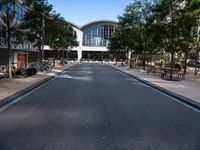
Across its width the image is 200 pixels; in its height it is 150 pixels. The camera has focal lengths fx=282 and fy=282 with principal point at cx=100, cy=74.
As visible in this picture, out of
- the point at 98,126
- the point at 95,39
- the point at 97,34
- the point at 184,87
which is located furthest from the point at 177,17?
the point at 97,34

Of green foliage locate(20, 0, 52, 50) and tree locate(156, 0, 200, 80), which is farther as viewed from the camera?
green foliage locate(20, 0, 52, 50)

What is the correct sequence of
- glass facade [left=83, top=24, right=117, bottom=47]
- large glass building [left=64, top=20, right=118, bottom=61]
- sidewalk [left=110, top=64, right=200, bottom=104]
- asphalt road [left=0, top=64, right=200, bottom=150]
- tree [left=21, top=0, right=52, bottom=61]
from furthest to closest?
1. glass facade [left=83, top=24, right=117, bottom=47]
2. large glass building [left=64, top=20, right=118, bottom=61]
3. tree [left=21, top=0, right=52, bottom=61]
4. sidewalk [left=110, top=64, right=200, bottom=104]
5. asphalt road [left=0, top=64, right=200, bottom=150]

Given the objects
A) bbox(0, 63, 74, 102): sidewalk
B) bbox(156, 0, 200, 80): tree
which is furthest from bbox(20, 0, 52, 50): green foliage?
bbox(156, 0, 200, 80): tree

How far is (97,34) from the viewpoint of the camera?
100188mm

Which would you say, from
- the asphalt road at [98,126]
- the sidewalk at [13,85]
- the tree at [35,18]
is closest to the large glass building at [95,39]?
the tree at [35,18]

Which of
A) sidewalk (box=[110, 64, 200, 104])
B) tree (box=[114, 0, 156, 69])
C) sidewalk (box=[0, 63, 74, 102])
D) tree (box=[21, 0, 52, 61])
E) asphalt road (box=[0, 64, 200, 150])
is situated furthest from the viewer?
tree (box=[114, 0, 156, 69])

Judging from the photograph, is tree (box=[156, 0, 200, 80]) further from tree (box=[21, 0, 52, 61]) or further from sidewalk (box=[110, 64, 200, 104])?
tree (box=[21, 0, 52, 61])

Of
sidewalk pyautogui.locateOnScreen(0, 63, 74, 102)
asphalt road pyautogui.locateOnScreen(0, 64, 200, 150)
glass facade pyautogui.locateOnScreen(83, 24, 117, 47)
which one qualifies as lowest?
asphalt road pyautogui.locateOnScreen(0, 64, 200, 150)

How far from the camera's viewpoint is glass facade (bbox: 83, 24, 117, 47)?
99.8m

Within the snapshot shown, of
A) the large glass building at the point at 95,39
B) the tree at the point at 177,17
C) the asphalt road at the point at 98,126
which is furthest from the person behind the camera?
the large glass building at the point at 95,39

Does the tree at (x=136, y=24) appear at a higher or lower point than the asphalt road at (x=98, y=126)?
higher

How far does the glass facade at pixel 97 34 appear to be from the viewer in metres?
99.8

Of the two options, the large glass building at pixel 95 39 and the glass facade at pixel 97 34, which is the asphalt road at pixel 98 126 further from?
the glass facade at pixel 97 34

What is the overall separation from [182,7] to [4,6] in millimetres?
12973
